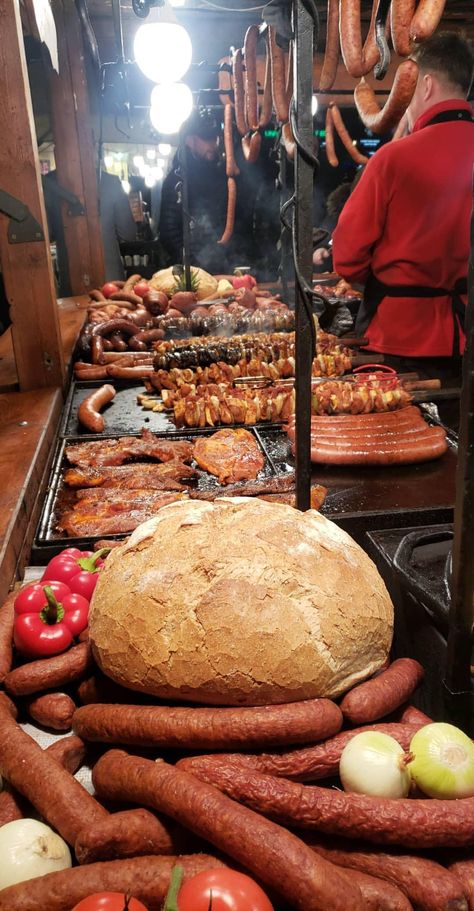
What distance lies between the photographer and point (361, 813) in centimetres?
141

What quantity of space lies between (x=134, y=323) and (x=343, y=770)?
7.21m

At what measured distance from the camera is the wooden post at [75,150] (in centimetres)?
1021

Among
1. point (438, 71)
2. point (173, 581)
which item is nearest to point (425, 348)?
point (438, 71)

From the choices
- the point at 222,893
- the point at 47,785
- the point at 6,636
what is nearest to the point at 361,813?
the point at 222,893

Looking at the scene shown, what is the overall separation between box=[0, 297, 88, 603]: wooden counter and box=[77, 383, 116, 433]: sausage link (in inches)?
7.5

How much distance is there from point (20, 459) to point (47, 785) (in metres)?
2.29

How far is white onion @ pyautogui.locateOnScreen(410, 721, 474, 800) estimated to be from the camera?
1498 millimetres

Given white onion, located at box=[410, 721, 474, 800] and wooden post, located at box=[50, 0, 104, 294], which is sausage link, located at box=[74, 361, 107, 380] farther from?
wooden post, located at box=[50, 0, 104, 294]

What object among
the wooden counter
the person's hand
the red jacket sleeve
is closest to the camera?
the wooden counter

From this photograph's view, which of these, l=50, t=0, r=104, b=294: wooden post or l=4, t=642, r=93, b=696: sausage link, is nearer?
l=4, t=642, r=93, b=696: sausage link

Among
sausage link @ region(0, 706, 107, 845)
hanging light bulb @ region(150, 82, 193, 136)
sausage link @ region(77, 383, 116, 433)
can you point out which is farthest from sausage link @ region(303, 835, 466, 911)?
hanging light bulb @ region(150, 82, 193, 136)

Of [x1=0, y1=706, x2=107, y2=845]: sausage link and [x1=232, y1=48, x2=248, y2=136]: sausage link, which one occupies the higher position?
[x1=232, y1=48, x2=248, y2=136]: sausage link

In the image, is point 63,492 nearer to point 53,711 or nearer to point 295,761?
point 53,711

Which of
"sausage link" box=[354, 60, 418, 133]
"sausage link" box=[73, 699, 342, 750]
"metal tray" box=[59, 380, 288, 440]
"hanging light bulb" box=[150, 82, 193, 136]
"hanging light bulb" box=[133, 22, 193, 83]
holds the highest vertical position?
"hanging light bulb" box=[133, 22, 193, 83]
